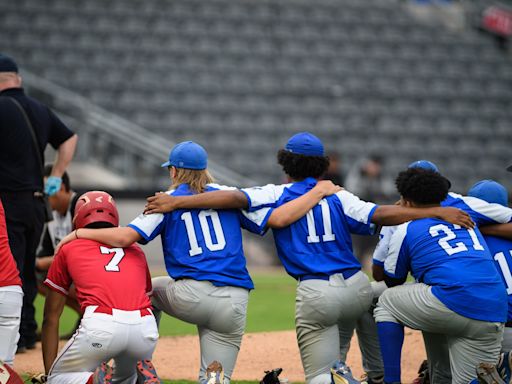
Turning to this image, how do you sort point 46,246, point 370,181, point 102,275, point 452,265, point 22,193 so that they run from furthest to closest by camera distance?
point 370,181
point 46,246
point 22,193
point 452,265
point 102,275

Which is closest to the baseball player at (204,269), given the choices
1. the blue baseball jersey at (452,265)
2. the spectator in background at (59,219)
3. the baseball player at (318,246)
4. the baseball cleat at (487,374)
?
the baseball player at (318,246)

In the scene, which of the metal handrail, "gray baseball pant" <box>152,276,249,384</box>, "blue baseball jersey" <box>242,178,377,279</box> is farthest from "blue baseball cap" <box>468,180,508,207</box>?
the metal handrail

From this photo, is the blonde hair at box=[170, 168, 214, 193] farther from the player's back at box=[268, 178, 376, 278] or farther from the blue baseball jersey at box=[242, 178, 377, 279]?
the player's back at box=[268, 178, 376, 278]

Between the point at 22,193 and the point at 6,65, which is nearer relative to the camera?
the point at 22,193

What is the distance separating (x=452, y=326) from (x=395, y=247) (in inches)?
24.7

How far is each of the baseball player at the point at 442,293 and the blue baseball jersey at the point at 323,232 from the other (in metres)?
0.28

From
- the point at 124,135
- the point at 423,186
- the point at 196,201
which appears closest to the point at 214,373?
the point at 196,201

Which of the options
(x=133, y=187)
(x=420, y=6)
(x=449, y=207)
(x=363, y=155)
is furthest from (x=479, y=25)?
(x=449, y=207)

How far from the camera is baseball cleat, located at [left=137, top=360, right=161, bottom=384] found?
516 centimetres

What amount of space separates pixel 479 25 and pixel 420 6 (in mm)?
1822

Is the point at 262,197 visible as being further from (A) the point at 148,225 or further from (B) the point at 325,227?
(A) the point at 148,225

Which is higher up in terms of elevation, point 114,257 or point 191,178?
point 191,178

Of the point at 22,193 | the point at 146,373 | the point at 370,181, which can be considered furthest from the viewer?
the point at 370,181

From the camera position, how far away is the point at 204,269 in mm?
5613
